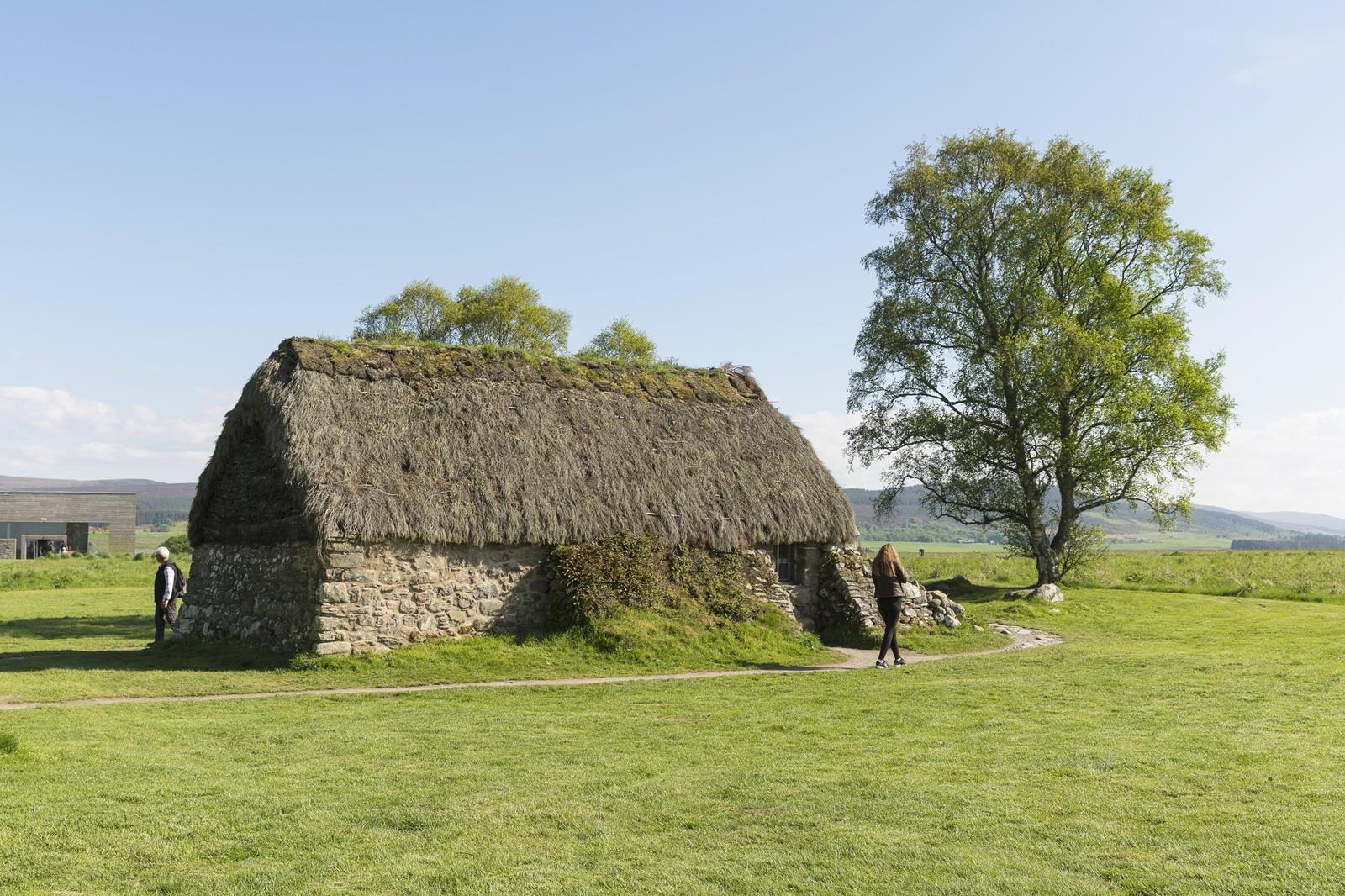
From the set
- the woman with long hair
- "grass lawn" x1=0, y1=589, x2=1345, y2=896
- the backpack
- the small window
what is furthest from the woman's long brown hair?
the backpack

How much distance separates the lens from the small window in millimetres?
21641

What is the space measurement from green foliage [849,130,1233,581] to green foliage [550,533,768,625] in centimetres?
1389

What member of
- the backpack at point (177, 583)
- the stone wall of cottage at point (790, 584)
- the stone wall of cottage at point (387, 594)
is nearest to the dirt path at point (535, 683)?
the stone wall of cottage at point (790, 584)

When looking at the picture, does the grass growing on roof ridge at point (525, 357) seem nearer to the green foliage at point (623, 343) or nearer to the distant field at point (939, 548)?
the green foliage at point (623, 343)

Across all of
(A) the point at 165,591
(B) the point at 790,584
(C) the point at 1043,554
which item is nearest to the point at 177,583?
(A) the point at 165,591

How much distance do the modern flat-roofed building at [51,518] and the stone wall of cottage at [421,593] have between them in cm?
5062

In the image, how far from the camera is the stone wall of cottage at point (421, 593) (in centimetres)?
1659

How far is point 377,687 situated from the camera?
48.3 feet

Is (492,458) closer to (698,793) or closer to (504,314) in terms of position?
(698,793)

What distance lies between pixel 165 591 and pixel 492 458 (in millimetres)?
6537

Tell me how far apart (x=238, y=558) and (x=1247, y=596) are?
26.7 meters

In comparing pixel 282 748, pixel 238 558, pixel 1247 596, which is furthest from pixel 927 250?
pixel 282 748

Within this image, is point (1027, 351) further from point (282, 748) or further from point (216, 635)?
point (282, 748)

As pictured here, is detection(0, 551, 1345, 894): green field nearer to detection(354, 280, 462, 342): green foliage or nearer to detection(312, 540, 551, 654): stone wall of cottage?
detection(312, 540, 551, 654): stone wall of cottage
